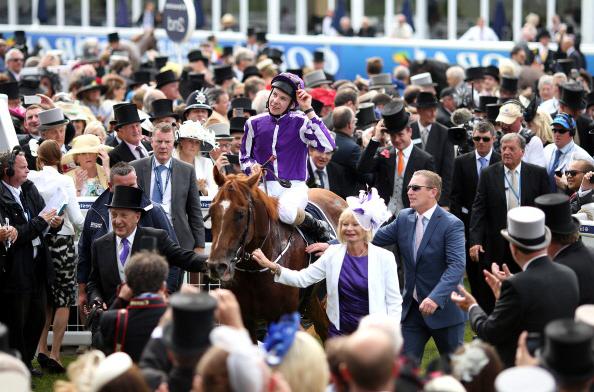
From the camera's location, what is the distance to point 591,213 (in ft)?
37.5

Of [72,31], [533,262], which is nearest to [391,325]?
[533,262]

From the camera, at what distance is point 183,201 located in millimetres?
11039

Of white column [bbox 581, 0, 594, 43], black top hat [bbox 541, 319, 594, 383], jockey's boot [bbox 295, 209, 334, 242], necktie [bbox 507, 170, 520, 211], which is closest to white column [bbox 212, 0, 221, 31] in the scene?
white column [bbox 581, 0, 594, 43]

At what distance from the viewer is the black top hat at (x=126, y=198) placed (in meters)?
9.13

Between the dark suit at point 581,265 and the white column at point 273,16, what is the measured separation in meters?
28.3

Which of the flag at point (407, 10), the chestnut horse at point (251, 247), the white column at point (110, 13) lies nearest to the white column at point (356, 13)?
the flag at point (407, 10)

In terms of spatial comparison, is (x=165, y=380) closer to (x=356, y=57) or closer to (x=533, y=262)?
(x=533, y=262)

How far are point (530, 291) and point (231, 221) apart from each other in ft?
9.46

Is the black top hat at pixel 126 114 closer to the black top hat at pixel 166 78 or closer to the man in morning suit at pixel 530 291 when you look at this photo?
the black top hat at pixel 166 78

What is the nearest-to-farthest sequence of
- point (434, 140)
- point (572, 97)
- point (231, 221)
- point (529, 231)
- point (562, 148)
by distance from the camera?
point (529, 231), point (231, 221), point (562, 148), point (434, 140), point (572, 97)

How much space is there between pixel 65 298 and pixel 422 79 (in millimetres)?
8285

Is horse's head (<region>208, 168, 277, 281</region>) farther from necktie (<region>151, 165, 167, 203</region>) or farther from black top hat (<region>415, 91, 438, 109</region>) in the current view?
black top hat (<region>415, 91, 438, 109</region>)

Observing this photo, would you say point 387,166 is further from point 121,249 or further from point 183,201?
point 121,249

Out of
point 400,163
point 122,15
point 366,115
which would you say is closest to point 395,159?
point 400,163
